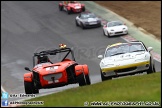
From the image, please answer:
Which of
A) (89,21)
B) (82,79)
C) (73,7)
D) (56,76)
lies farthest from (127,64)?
(73,7)

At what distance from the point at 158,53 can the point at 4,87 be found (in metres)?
10.6

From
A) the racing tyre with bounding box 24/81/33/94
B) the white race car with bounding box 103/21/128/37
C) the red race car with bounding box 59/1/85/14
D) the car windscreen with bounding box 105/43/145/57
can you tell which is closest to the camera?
the racing tyre with bounding box 24/81/33/94

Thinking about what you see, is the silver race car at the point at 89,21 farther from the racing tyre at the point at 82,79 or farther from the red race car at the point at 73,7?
the racing tyre at the point at 82,79

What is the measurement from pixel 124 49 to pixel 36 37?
23.3 m

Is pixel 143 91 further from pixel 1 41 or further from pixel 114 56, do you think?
pixel 1 41

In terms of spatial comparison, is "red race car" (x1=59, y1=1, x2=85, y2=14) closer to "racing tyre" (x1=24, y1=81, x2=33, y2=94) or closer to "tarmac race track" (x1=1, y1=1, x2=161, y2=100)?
"tarmac race track" (x1=1, y1=1, x2=161, y2=100)

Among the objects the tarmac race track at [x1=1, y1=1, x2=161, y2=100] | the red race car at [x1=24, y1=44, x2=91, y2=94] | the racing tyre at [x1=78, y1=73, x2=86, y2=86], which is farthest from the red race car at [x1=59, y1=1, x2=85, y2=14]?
the racing tyre at [x1=78, y1=73, x2=86, y2=86]

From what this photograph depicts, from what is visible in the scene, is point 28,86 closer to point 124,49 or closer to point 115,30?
point 124,49

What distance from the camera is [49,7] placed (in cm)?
5328

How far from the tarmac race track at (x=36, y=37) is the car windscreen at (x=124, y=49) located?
576 cm

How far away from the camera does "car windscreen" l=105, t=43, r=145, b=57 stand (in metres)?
18.3

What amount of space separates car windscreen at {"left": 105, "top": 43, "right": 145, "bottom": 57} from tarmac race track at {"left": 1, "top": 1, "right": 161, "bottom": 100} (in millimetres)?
5764

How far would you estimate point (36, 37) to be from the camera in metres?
41.1

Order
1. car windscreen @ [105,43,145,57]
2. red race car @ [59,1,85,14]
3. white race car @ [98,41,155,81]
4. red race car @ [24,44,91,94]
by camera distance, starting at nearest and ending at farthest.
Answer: red race car @ [24,44,91,94]
white race car @ [98,41,155,81]
car windscreen @ [105,43,145,57]
red race car @ [59,1,85,14]
